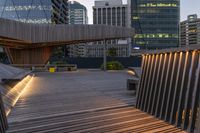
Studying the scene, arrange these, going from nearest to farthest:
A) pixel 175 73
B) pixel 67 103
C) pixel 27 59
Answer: pixel 175 73
pixel 67 103
pixel 27 59

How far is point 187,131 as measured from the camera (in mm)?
5465

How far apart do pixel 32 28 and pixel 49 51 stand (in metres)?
8.96

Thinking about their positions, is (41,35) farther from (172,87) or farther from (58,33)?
(172,87)

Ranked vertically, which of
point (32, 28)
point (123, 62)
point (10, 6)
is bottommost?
point (123, 62)

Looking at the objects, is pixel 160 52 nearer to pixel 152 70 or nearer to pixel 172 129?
pixel 152 70

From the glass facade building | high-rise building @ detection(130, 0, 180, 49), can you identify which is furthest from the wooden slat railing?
high-rise building @ detection(130, 0, 180, 49)

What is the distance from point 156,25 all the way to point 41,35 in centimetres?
11403

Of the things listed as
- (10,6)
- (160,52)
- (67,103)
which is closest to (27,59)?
(67,103)

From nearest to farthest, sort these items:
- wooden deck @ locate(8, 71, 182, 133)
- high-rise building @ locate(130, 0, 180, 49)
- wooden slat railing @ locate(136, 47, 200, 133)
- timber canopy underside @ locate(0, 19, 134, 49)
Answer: wooden slat railing @ locate(136, 47, 200, 133)
wooden deck @ locate(8, 71, 182, 133)
timber canopy underside @ locate(0, 19, 134, 49)
high-rise building @ locate(130, 0, 180, 49)

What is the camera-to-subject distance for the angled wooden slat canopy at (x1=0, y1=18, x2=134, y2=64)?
29.8 m

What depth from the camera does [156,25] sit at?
462 ft

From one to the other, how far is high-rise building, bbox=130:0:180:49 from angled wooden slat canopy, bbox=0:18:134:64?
104 meters

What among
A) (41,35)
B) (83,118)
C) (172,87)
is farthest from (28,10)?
(172,87)

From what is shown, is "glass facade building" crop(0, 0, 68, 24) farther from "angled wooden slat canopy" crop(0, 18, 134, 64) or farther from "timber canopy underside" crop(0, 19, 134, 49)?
"timber canopy underside" crop(0, 19, 134, 49)
